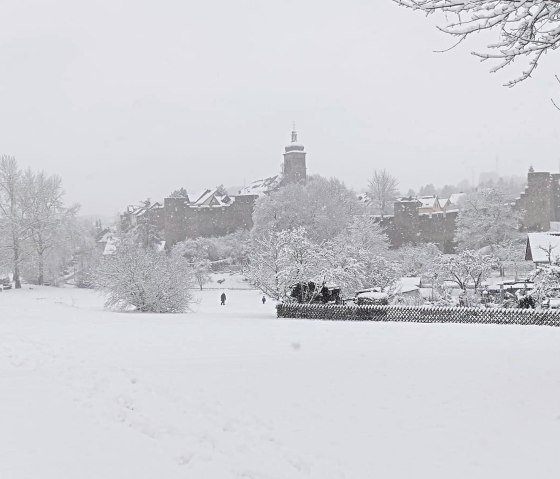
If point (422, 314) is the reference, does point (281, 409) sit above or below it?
below

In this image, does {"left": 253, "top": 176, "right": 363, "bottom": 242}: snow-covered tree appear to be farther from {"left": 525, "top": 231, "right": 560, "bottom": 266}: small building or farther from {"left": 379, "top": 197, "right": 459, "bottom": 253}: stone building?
{"left": 525, "top": 231, "right": 560, "bottom": 266}: small building

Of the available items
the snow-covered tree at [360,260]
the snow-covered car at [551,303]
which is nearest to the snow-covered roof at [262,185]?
the snow-covered tree at [360,260]

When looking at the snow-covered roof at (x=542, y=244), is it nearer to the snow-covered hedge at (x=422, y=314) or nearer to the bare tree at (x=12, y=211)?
the snow-covered hedge at (x=422, y=314)

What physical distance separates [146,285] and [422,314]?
12.3 metres

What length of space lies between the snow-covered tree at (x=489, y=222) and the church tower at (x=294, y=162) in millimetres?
31975

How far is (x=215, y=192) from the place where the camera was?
88.0 m

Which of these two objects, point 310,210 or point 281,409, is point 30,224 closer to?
point 310,210

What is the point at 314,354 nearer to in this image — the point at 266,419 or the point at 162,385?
the point at 162,385

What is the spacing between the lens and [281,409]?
7922 millimetres

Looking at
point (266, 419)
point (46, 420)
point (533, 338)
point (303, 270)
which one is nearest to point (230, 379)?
point (266, 419)

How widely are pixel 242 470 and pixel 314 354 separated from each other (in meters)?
5.86

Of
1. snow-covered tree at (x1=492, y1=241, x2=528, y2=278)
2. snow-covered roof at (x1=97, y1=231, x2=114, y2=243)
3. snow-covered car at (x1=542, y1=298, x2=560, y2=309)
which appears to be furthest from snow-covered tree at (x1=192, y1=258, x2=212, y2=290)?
snow-covered roof at (x1=97, y1=231, x2=114, y2=243)

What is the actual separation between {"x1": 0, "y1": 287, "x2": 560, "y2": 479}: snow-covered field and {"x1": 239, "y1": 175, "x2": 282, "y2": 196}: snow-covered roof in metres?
72.5

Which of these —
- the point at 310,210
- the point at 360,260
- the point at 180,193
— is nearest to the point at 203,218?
the point at 180,193
